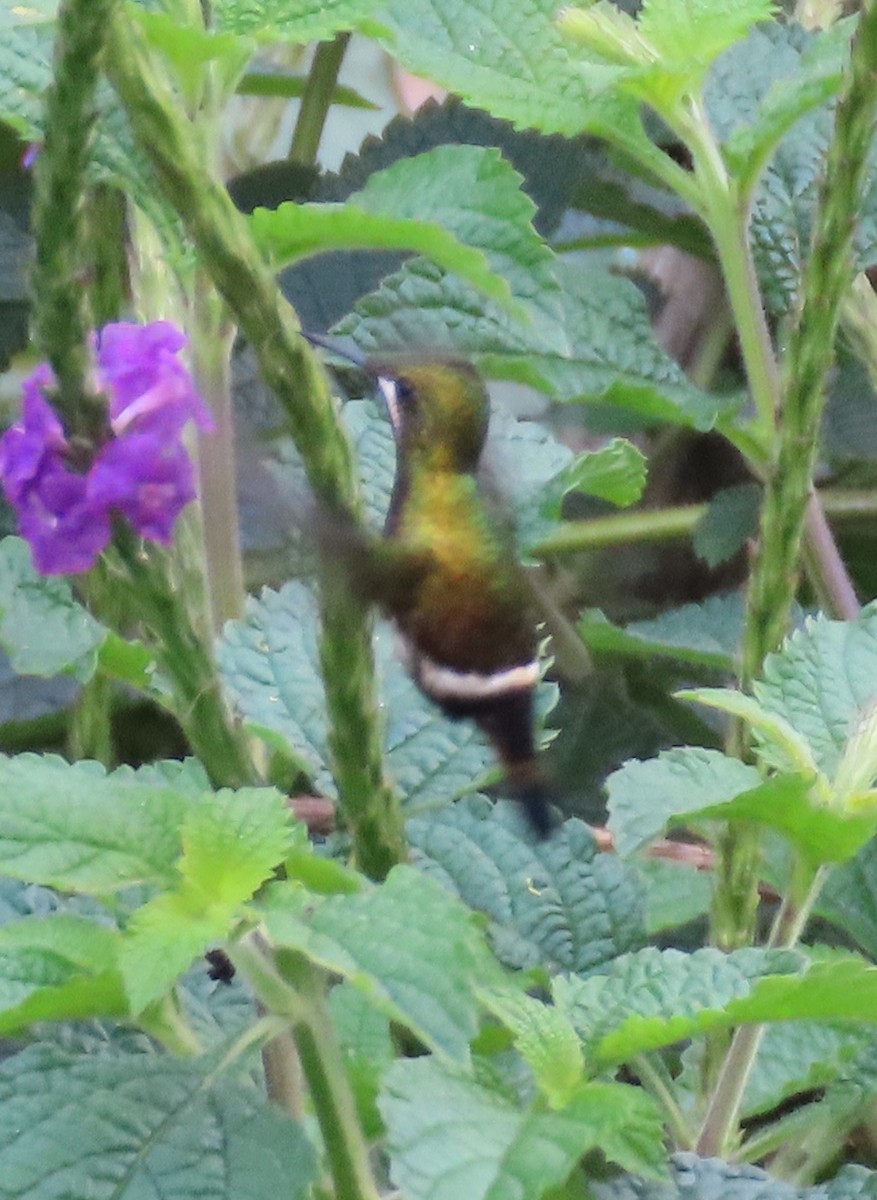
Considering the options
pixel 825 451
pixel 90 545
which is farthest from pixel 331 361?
pixel 825 451

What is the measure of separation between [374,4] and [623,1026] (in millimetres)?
402

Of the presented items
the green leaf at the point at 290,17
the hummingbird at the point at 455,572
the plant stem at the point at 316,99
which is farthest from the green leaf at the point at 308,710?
the plant stem at the point at 316,99

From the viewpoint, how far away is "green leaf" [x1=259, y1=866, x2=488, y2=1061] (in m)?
0.35

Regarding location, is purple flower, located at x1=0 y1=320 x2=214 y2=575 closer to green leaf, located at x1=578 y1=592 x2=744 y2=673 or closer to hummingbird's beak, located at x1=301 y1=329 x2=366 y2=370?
hummingbird's beak, located at x1=301 y1=329 x2=366 y2=370

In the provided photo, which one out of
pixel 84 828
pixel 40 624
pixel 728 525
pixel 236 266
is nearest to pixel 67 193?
pixel 236 266

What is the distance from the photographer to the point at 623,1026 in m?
0.42

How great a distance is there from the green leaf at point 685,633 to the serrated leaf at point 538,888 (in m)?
0.26

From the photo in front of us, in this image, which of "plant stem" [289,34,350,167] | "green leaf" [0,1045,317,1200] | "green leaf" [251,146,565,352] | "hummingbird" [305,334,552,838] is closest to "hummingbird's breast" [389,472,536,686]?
"hummingbird" [305,334,552,838]

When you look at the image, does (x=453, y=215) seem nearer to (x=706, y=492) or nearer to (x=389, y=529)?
(x=389, y=529)

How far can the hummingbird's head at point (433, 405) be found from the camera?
2.12ft

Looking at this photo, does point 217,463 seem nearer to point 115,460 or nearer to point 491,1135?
point 115,460

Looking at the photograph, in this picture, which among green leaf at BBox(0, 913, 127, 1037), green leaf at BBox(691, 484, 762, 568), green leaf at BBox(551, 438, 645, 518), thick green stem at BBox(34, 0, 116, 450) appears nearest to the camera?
thick green stem at BBox(34, 0, 116, 450)

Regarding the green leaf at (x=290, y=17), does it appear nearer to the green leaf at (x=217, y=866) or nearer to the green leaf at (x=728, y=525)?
the green leaf at (x=217, y=866)

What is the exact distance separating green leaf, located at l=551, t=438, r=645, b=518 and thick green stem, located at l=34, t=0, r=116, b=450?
1.03 feet
